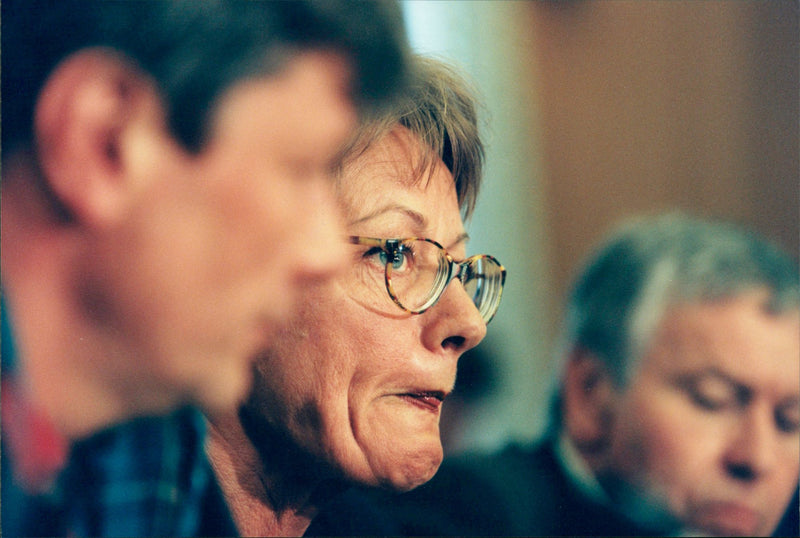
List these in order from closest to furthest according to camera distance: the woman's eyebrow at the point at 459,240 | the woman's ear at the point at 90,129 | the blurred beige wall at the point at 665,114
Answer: the woman's ear at the point at 90,129 → the woman's eyebrow at the point at 459,240 → the blurred beige wall at the point at 665,114

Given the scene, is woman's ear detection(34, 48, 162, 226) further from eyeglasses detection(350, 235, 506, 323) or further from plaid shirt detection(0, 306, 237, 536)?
eyeglasses detection(350, 235, 506, 323)

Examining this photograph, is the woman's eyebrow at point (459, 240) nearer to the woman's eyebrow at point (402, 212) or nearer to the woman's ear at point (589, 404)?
the woman's eyebrow at point (402, 212)

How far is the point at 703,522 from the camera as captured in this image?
129 centimetres

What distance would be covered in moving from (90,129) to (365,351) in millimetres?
519

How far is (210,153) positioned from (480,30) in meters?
0.50

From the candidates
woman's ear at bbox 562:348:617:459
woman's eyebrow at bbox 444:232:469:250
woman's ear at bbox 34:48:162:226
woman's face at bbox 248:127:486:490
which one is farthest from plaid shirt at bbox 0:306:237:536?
woman's ear at bbox 562:348:617:459

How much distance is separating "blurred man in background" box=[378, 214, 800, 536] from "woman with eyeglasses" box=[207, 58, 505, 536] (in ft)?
0.80

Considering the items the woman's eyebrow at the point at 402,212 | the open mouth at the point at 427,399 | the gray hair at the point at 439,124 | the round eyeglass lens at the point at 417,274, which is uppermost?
the gray hair at the point at 439,124

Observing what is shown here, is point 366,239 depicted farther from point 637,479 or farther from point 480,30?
point 637,479

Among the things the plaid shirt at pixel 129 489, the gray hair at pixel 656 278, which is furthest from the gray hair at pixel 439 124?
the plaid shirt at pixel 129 489

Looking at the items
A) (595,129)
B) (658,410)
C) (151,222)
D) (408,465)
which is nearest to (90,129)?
(151,222)

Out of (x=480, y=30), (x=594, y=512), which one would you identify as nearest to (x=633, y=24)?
(x=480, y=30)

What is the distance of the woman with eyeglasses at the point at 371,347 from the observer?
3.54 ft

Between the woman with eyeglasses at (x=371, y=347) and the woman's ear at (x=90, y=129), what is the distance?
0.32 metres
